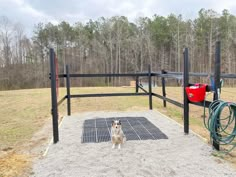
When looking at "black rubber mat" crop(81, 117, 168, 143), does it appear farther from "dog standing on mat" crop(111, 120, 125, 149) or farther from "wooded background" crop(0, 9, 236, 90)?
"wooded background" crop(0, 9, 236, 90)

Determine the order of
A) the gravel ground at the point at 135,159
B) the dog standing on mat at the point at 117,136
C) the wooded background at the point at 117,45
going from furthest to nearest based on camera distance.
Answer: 1. the wooded background at the point at 117,45
2. the dog standing on mat at the point at 117,136
3. the gravel ground at the point at 135,159

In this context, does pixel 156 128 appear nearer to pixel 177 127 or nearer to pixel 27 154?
pixel 177 127

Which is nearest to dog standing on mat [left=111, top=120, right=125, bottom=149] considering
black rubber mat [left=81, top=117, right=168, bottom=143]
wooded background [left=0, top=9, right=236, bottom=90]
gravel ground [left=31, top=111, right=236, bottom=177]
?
gravel ground [left=31, top=111, right=236, bottom=177]

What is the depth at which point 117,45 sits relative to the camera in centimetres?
2736

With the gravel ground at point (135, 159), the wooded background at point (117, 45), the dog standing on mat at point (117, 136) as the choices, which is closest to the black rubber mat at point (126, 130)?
the gravel ground at point (135, 159)

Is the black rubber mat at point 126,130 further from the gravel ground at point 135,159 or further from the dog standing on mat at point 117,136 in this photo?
the dog standing on mat at point 117,136

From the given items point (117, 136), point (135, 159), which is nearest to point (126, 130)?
point (117, 136)

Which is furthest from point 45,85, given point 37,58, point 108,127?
point 108,127

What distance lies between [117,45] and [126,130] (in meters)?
23.8

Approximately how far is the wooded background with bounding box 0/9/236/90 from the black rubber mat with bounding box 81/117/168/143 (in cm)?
2017

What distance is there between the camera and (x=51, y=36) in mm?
27781

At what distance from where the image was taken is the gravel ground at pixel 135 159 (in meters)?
2.47

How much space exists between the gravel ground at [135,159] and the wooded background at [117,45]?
2159 centimetres

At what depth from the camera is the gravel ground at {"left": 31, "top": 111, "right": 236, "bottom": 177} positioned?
8.12 feet
